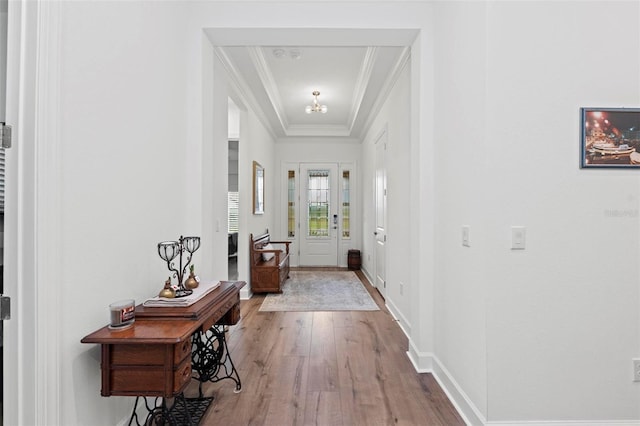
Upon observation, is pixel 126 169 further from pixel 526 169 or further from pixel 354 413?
pixel 526 169

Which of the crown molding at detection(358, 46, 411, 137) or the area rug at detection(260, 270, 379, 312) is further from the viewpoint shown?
the area rug at detection(260, 270, 379, 312)

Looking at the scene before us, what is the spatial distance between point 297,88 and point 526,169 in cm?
386

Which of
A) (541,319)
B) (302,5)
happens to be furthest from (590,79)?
(302,5)

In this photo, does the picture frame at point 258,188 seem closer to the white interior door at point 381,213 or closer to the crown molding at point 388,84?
the white interior door at point 381,213

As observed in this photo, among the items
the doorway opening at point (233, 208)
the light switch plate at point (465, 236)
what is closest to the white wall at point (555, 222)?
the light switch plate at point (465, 236)

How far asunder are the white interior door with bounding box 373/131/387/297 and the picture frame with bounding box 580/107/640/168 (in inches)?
118

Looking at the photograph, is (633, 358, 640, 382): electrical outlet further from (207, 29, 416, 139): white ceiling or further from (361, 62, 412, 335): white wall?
(207, 29, 416, 139): white ceiling

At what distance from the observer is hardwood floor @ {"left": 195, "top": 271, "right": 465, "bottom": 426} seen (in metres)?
2.13

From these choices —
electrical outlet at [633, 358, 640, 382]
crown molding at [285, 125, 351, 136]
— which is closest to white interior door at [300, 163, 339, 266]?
crown molding at [285, 125, 351, 136]

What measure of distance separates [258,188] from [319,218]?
2385 mm

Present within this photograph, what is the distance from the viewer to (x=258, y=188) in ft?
18.3

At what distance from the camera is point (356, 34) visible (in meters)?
2.75

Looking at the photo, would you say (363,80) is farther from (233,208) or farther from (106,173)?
(233,208)

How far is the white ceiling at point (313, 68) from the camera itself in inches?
111
